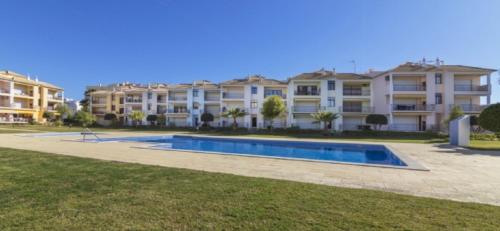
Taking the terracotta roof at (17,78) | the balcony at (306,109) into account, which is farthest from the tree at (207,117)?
the terracotta roof at (17,78)

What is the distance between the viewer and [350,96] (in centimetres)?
3638

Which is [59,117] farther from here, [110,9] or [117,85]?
[110,9]

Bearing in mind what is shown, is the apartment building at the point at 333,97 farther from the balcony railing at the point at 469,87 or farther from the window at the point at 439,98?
the balcony railing at the point at 469,87

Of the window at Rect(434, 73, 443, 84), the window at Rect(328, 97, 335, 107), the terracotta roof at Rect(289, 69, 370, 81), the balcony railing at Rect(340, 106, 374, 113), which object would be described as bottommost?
the balcony railing at Rect(340, 106, 374, 113)

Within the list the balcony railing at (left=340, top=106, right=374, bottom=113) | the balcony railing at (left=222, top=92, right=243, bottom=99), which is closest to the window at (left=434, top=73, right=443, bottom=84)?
the balcony railing at (left=340, top=106, right=374, bottom=113)

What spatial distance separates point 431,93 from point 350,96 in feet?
32.6

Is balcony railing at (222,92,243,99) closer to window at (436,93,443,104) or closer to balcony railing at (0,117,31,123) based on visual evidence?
window at (436,93,443,104)

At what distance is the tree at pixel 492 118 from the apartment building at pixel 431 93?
15124 mm

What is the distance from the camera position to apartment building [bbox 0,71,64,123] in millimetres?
45250

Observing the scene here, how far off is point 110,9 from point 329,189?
89.0ft

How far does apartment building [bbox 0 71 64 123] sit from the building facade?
22.5 meters

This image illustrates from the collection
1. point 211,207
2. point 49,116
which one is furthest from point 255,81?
point 49,116

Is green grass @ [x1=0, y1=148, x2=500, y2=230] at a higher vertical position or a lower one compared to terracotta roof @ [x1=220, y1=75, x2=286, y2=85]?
lower

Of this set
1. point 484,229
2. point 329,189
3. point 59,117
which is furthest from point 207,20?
point 59,117
